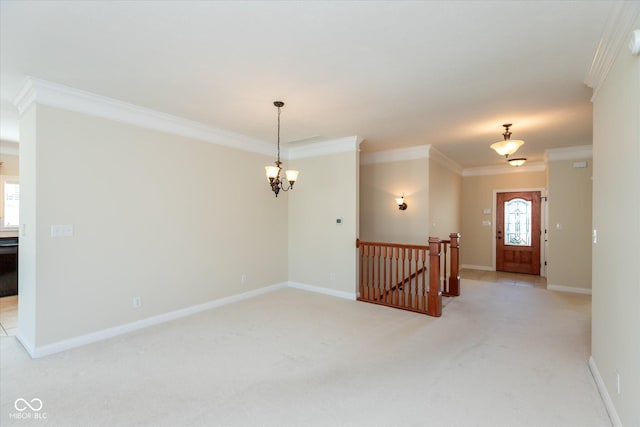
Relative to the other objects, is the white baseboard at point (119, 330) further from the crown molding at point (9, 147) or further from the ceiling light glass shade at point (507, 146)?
the ceiling light glass shade at point (507, 146)

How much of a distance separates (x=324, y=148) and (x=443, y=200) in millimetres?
3031

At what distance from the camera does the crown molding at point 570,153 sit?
545cm

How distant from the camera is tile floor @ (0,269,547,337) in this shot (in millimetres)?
3718

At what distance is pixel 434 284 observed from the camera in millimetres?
4180

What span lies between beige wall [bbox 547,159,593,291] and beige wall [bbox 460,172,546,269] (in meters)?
1.76

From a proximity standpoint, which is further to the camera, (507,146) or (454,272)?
(454,272)

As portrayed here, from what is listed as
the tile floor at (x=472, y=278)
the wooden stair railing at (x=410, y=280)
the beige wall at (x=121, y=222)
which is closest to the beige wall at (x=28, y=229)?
the beige wall at (x=121, y=222)

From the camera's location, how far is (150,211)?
375 cm

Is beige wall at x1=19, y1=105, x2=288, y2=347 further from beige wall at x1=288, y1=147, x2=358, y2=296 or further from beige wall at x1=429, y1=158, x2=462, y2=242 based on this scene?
beige wall at x1=429, y1=158, x2=462, y2=242

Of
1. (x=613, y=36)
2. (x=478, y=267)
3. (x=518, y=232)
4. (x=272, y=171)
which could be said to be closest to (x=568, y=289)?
(x=518, y=232)

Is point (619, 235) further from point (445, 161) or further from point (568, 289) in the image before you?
point (445, 161)

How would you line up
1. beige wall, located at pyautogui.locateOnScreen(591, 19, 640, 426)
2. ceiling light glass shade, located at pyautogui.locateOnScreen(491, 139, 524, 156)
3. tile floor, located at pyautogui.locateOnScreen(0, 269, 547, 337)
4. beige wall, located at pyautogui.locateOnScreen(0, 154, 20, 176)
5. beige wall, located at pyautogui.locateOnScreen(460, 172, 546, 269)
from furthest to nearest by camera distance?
beige wall, located at pyautogui.locateOnScreen(460, 172, 546, 269), beige wall, located at pyautogui.locateOnScreen(0, 154, 20, 176), ceiling light glass shade, located at pyautogui.locateOnScreen(491, 139, 524, 156), tile floor, located at pyautogui.locateOnScreen(0, 269, 547, 337), beige wall, located at pyautogui.locateOnScreen(591, 19, 640, 426)

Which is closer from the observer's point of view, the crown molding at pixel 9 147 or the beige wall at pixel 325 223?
the beige wall at pixel 325 223

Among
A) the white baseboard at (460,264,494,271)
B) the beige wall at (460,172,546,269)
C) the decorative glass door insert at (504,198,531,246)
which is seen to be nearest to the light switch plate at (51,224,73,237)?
the beige wall at (460,172,546,269)
